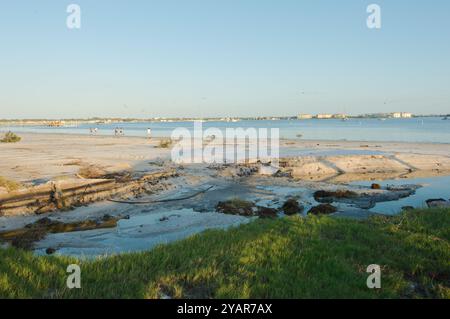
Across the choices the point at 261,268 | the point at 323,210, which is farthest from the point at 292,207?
the point at 261,268

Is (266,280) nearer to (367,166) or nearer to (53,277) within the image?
(53,277)

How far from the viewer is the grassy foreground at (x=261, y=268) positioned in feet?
17.6

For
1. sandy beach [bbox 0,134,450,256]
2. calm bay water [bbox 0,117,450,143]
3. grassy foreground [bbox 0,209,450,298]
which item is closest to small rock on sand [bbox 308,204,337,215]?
sandy beach [bbox 0,134,450,256]

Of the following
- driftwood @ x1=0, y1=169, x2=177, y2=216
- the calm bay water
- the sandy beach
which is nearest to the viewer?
the sandy beach

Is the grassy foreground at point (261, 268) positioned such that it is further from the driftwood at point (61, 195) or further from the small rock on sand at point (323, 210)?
the driftwood at point (61, 195)

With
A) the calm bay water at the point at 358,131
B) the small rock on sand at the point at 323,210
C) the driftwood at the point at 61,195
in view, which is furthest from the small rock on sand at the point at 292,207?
the calm bay water at the point at 358,131

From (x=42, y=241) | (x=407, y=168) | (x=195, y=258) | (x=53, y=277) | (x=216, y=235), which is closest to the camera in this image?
(x=53, y=277)

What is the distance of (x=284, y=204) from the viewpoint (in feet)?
47.9

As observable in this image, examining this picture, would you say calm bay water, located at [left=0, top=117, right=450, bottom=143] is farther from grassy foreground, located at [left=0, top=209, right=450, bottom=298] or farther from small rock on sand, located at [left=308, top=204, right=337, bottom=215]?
grassy foreground, located at [left=0, top=209, right=450, bottom=298]

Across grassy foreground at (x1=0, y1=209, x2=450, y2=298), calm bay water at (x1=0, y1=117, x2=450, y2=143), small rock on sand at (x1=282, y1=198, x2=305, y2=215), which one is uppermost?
calm bay water at (x1=0, y1=117, x2=450, y2=143)

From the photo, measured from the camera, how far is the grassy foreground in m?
5.36
